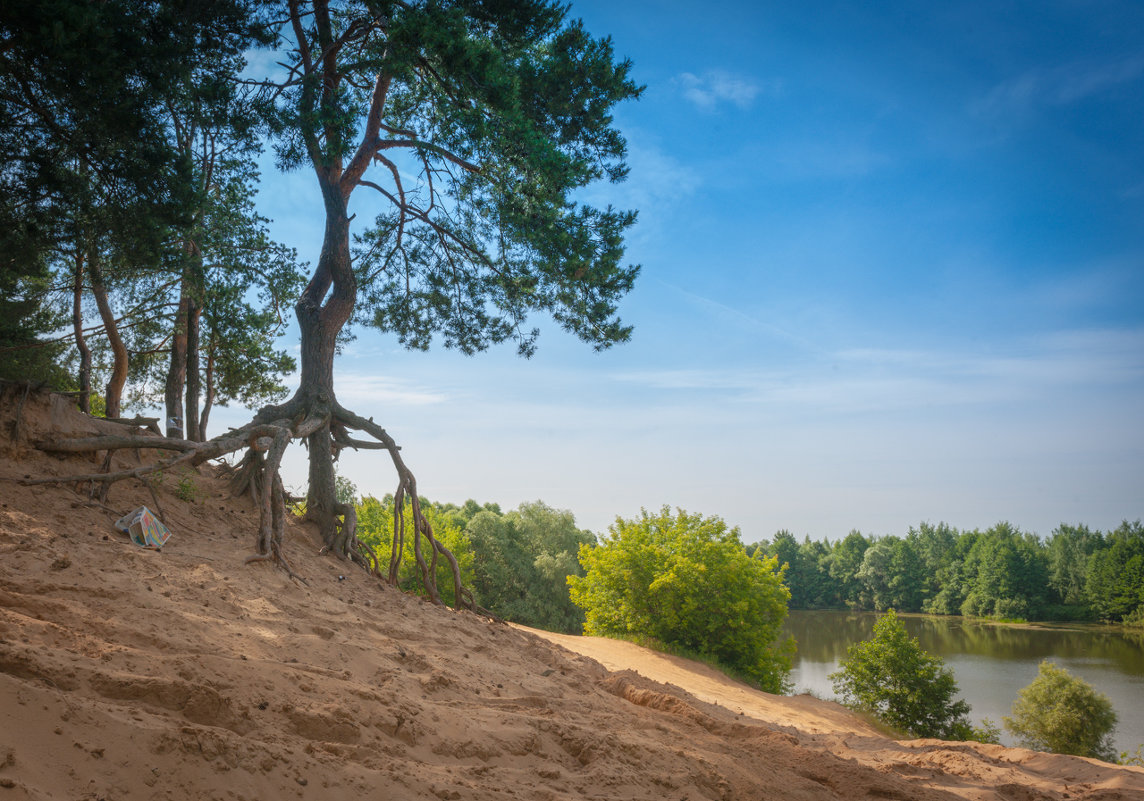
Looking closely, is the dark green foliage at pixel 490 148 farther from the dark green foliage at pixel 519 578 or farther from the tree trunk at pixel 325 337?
the dark green foliage at pixel 519 578

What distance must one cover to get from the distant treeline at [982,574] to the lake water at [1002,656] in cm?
387

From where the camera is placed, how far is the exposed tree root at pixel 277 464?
635cm

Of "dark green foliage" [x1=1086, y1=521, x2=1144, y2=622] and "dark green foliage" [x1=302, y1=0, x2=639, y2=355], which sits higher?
"dark green foliage" [x1=302, y1=0, x2=639, y2=355]

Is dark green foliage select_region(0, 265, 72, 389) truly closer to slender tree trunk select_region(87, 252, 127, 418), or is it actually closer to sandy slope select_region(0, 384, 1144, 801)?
slender tree trunk select_region(87, 252, 127, 418)

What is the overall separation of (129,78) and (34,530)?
3959 millimetres

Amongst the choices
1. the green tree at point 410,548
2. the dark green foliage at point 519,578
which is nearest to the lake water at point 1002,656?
the dark green foliage at point 519,578

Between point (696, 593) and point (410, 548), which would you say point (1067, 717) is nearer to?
point (696, 593)

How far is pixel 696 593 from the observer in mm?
21531

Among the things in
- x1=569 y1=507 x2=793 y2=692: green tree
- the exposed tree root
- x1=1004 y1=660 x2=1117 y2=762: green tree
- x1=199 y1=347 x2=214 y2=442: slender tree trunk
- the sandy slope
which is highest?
x1=199 y1=347 x2=214 y2=442: slender tree trunk

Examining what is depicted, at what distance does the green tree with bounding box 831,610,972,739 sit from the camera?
1834 cm

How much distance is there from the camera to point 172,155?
6.21 m

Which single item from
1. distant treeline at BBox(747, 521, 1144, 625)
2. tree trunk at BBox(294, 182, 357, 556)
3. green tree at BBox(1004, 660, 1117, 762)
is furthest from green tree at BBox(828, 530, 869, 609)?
tree trunk at BBox(294, 182, 357, 556)

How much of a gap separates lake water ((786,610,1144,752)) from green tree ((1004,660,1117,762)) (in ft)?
5.89

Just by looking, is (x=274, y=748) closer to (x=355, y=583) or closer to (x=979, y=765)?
(x=355, y=583)
